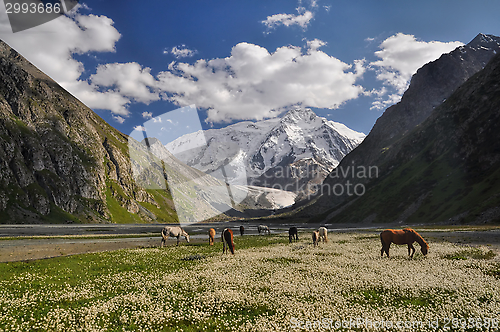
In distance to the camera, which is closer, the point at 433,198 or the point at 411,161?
the point at 433,198

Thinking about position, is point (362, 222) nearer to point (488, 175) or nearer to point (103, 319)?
point (488, 175)

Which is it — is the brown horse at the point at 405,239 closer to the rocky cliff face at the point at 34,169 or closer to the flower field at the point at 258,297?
the flower field at the point at 258,297

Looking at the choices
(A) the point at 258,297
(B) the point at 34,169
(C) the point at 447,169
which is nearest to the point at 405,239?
(A) the point at 258,297

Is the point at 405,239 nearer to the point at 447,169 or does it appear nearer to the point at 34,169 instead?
the point at 447,169

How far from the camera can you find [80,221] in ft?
552

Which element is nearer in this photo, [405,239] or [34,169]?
[405,239]

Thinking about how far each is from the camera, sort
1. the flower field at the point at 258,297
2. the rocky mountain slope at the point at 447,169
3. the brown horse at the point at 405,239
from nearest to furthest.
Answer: the flower field at the point at 258,297 → the brown horse at the point at 405,239 → the rocky mountain slope at the point at 447,169

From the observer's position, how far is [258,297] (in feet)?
48.5

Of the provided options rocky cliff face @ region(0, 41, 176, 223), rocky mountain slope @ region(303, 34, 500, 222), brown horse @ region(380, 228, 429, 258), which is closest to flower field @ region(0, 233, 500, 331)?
brown horse @ region(380, 228, 429, 258)

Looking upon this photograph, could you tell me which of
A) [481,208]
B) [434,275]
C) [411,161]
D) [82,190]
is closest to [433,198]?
[481,208]

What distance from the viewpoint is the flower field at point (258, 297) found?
11.8 m

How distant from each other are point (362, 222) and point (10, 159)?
212 meters

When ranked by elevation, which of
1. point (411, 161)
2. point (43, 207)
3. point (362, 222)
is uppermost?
point (411, 161)

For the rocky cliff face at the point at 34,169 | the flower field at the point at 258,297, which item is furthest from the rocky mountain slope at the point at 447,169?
the rocky cliff face at the point at 34,169
